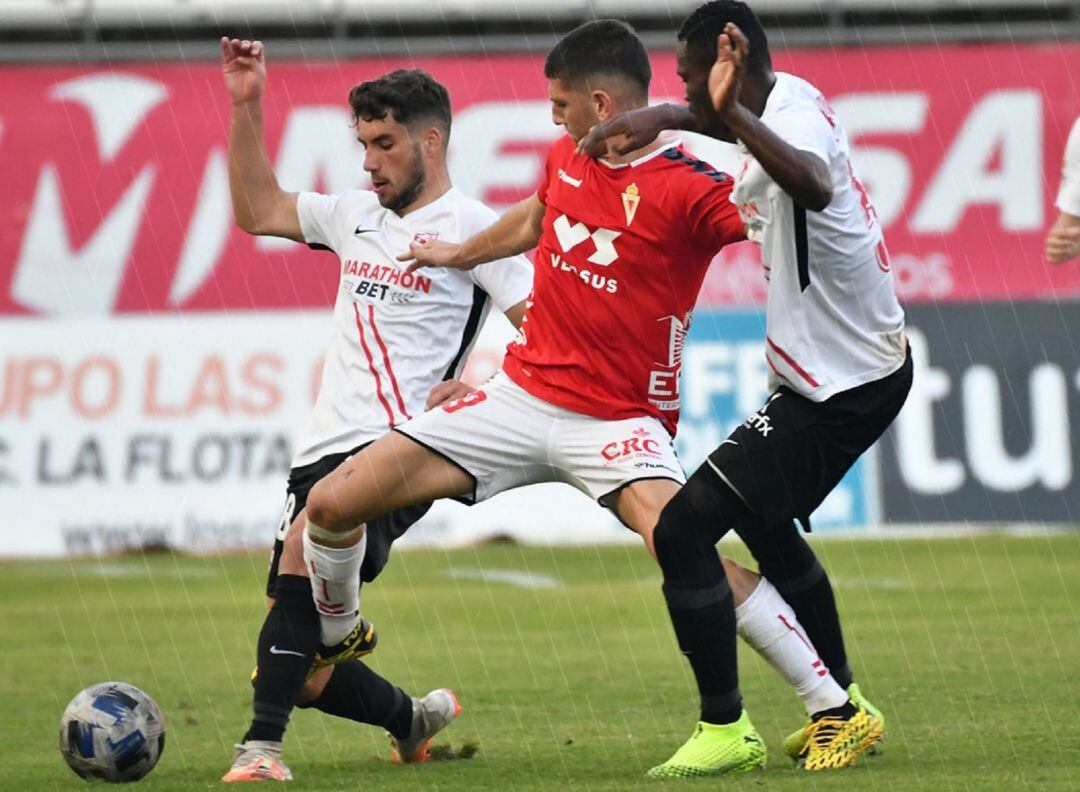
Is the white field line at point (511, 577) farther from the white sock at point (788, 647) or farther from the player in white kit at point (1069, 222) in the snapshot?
the white sock at point (788, 647)

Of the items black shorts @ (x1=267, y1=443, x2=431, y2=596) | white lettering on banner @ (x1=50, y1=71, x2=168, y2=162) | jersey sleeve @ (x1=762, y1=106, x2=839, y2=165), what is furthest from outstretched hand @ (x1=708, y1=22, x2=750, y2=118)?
white lettering on banner @ (x1=50, y1=71, x2=168, y2=162)

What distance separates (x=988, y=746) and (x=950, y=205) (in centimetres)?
1078

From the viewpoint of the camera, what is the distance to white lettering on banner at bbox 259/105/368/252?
16.9 meters

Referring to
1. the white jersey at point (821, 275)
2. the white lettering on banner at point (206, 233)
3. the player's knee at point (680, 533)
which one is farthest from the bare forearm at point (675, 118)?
the white lettering on banner at point (206, 233)

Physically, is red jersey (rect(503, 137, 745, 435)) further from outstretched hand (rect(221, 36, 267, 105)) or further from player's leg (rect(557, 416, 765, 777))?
outstretched hand (rect(221, 36, 267, 105))

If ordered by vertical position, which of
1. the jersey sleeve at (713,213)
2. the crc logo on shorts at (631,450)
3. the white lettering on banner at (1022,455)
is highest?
the jersey sleeve at (713,213)

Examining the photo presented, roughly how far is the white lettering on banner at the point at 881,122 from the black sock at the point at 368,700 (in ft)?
35.8

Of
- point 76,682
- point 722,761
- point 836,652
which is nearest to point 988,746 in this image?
point 836,652

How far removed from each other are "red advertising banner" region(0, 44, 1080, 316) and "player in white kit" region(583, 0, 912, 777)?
10.7 meters

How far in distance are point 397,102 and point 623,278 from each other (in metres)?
1.21

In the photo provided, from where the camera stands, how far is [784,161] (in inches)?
214

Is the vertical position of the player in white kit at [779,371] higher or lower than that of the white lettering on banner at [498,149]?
higher

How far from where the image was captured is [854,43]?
17.3 m

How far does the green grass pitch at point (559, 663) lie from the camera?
6.46 m
